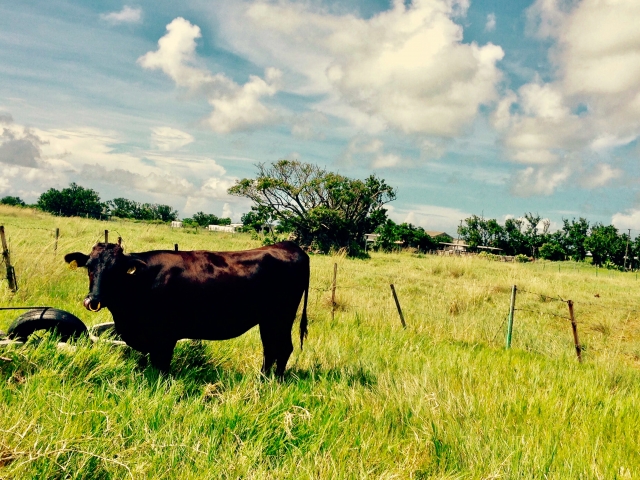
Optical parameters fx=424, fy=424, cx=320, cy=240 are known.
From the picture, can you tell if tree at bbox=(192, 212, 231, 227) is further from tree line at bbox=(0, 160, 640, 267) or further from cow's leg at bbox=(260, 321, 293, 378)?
cow's leg at bbox=(260, 321, 293, 378)

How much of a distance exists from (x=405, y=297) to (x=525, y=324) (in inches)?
128

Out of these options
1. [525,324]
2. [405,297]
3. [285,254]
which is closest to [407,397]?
[285,254]

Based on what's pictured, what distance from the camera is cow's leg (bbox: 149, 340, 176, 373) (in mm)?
4297

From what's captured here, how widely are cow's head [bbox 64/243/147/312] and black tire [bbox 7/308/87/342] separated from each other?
0.71m

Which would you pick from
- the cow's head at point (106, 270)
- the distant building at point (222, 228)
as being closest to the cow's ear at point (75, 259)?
the cow's head at point (106, 270)

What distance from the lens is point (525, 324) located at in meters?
9.04

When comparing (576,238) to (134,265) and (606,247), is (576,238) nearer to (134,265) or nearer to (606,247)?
(606,247)

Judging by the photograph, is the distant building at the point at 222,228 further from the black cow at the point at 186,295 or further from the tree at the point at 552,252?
the black cow at the point at 186,295

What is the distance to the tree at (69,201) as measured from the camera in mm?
76556

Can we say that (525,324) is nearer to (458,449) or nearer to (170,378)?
(458,449)

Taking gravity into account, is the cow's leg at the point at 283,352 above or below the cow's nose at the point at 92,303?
below

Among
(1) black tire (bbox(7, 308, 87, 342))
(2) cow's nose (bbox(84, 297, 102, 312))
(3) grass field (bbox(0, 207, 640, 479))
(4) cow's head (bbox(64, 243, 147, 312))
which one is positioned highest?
(4) cow's head (bbox(64, 243, 147, 312))

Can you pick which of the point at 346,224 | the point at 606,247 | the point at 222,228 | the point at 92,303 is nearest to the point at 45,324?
the point at 92,303

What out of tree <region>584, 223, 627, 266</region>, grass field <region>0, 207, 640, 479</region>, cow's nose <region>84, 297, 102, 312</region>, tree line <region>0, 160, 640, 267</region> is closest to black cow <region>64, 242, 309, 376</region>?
cow's nose <region>84, 297, 102, 312</region>
